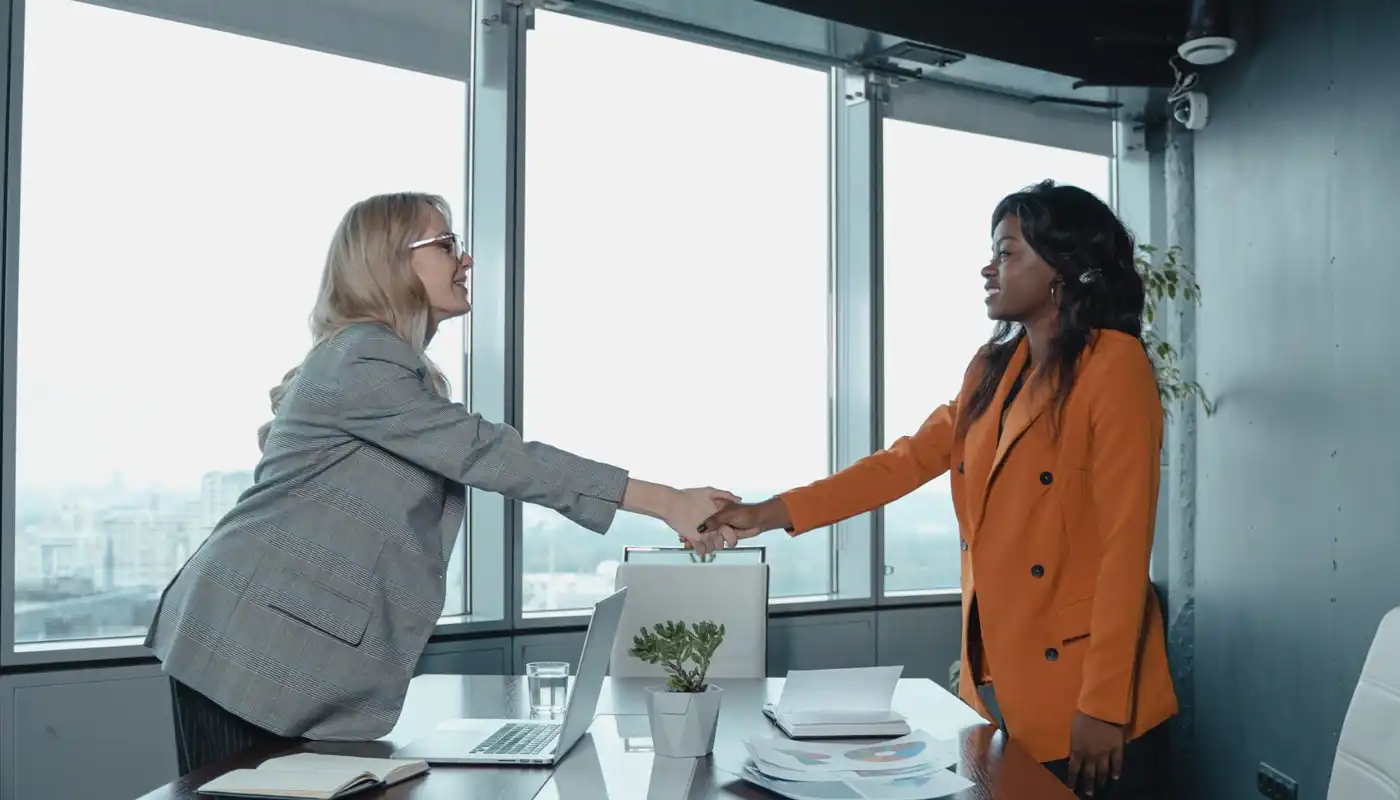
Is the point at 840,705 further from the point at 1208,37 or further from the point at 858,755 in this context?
the point at 1208,37

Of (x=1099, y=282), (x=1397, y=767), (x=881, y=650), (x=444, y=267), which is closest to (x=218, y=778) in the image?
(x=444, y=267)

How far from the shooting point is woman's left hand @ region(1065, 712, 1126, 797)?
1957 mm

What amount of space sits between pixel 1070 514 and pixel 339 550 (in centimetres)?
123

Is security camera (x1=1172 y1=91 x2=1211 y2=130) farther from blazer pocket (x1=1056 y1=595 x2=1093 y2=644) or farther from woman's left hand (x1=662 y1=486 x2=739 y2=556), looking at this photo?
blazer pocket (x1=1056 y1=595 x2=1093 y2=644)

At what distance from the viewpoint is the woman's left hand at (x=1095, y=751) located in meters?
1.96

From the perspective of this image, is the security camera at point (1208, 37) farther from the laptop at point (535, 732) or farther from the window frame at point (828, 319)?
the laptop at point (535, 732)

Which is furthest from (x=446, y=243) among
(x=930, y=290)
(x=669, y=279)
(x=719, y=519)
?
(x=930, y=290)

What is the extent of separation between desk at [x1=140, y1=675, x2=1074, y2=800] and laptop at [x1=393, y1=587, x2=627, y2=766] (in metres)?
0.02

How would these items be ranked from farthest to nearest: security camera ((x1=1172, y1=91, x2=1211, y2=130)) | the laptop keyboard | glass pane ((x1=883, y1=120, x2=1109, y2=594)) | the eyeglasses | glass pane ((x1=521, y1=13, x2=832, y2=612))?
glass pane ((x1=883, y1=120, x2=1109, y2=594)) < security camera ((x1=1172, y1=91, x2=1211, y2=130)) < glass pane ((x1=521, y1=13, x2=832, y2=612)) < the eyeglasses < the laptop keyboard

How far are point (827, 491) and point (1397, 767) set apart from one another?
137cm

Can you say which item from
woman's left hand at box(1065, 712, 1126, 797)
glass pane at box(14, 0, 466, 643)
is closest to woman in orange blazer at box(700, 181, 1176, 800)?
woman's left hand at box(1065, 712, 1126, 797)

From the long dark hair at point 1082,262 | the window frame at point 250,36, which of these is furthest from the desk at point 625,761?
the window frame at point 250,36

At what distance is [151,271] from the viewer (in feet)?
11.1

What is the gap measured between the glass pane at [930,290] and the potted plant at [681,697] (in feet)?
9.77
